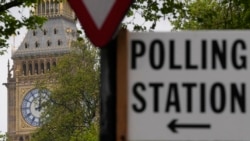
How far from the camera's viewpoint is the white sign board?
144 inches

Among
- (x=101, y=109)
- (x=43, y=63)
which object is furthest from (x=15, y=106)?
(x=101, y=109)

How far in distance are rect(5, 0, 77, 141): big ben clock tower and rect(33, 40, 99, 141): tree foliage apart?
2468 inches

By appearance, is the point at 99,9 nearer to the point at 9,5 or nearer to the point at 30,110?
the point at 9,5

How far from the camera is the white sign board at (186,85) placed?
3662 millimetres

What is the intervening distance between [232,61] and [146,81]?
28cm

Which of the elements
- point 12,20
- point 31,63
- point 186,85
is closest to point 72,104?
point 12,20

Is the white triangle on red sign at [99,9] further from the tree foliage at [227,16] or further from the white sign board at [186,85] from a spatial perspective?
the tree foliage at [227,16]

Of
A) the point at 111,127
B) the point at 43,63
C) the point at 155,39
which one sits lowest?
the point at 111,127

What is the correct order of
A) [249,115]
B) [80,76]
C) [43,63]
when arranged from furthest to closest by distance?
[43,63]
[80,76]
[249,115]

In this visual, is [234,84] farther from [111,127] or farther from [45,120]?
[45,120]

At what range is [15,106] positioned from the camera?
520 ft

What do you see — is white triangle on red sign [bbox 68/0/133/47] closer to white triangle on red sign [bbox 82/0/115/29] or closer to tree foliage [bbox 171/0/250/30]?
white triangle on red sign [bbox 82/0/115/29]

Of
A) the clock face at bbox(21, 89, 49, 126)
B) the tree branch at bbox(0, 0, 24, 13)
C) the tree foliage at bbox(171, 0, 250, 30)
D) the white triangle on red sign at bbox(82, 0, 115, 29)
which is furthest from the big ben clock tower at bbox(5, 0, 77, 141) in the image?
the white triangle on red sign at bbox(82, 0, 115, 29)

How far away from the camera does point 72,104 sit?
8394 centimetres
